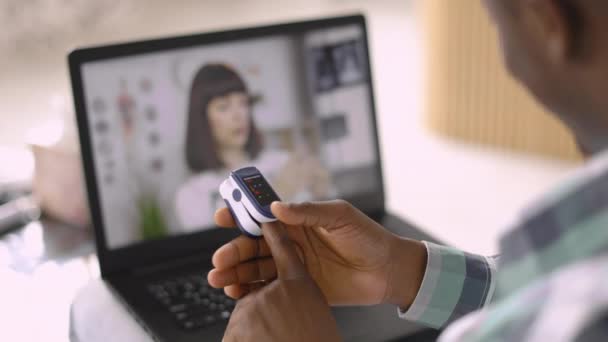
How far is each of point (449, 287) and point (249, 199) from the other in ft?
0.69

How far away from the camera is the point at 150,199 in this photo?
0.87 metres

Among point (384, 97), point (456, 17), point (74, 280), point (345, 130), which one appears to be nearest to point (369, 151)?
point (345, 130)

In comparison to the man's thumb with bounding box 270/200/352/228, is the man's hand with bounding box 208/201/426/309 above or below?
below

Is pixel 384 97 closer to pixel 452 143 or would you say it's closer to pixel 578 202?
pixel 452 143

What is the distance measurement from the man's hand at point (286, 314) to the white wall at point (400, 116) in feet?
1.74

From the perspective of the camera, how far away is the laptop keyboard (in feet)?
2.43

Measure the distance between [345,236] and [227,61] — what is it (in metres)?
0.32

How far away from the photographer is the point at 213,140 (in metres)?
Answer: 0.89

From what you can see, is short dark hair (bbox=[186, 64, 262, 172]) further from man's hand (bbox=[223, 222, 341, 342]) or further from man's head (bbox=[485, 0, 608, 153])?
man's head (bbox=[485, 0, 608, 153])

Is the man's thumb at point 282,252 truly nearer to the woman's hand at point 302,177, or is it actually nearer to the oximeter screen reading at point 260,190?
the oximeter screen reading at point 260,190

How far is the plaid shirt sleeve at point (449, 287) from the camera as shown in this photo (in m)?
0.71

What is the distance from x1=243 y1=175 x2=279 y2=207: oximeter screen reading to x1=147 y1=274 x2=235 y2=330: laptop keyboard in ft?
0.51

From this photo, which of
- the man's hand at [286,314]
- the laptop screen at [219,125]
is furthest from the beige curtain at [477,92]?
the man's hand at [286,314]

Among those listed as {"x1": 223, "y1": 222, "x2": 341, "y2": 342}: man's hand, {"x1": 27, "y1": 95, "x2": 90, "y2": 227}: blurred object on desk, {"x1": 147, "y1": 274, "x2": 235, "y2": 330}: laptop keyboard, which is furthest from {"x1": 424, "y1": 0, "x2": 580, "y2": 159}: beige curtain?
{"x1": 223, "y1": 222, "x2": 341, "y2": 342}: man's hand
